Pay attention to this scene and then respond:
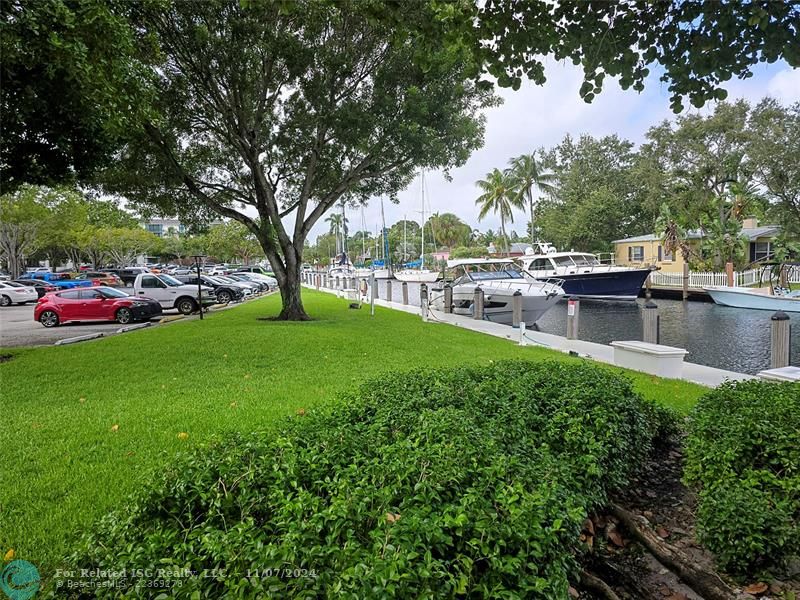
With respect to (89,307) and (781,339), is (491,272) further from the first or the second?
(89,307)

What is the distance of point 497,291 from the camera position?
18.0m

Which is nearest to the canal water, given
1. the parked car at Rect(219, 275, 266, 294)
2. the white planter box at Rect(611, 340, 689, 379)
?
the white planter box at Rect(611, 340, 689, 379)

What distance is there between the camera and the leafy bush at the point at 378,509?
1575mm

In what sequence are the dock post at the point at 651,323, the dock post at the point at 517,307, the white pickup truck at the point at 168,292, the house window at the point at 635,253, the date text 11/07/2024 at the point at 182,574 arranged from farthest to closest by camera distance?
1. the house window at the point at 635,253
2. the white pickup truck at the point at 168,292
3. the dock post at the point at 517,307
4. the dock post at the point at 651,323
5. the date text 11/07/2024 at the point at 182,574

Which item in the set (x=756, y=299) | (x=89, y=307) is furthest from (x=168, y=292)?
(x=756, y=299)

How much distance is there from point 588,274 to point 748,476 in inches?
1050

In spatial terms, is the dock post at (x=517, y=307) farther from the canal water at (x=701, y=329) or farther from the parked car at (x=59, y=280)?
the parked car at (x=59, y=280)

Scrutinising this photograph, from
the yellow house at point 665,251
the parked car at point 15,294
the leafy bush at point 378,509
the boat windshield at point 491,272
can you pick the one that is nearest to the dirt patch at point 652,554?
the leafy bush at point 378,509

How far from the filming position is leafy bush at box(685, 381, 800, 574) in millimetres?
2451

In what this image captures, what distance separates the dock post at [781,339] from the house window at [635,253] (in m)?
32.0

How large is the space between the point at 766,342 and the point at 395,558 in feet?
49.9

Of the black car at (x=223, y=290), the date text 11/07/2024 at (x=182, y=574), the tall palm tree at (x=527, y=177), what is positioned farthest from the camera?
the tall palm tree at (x=527, y=177)

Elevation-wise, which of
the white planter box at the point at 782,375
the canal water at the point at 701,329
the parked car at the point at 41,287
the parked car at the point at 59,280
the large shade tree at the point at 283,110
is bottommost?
the canal water at the point at 701,329

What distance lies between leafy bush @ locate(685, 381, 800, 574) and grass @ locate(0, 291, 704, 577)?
2490 mm
